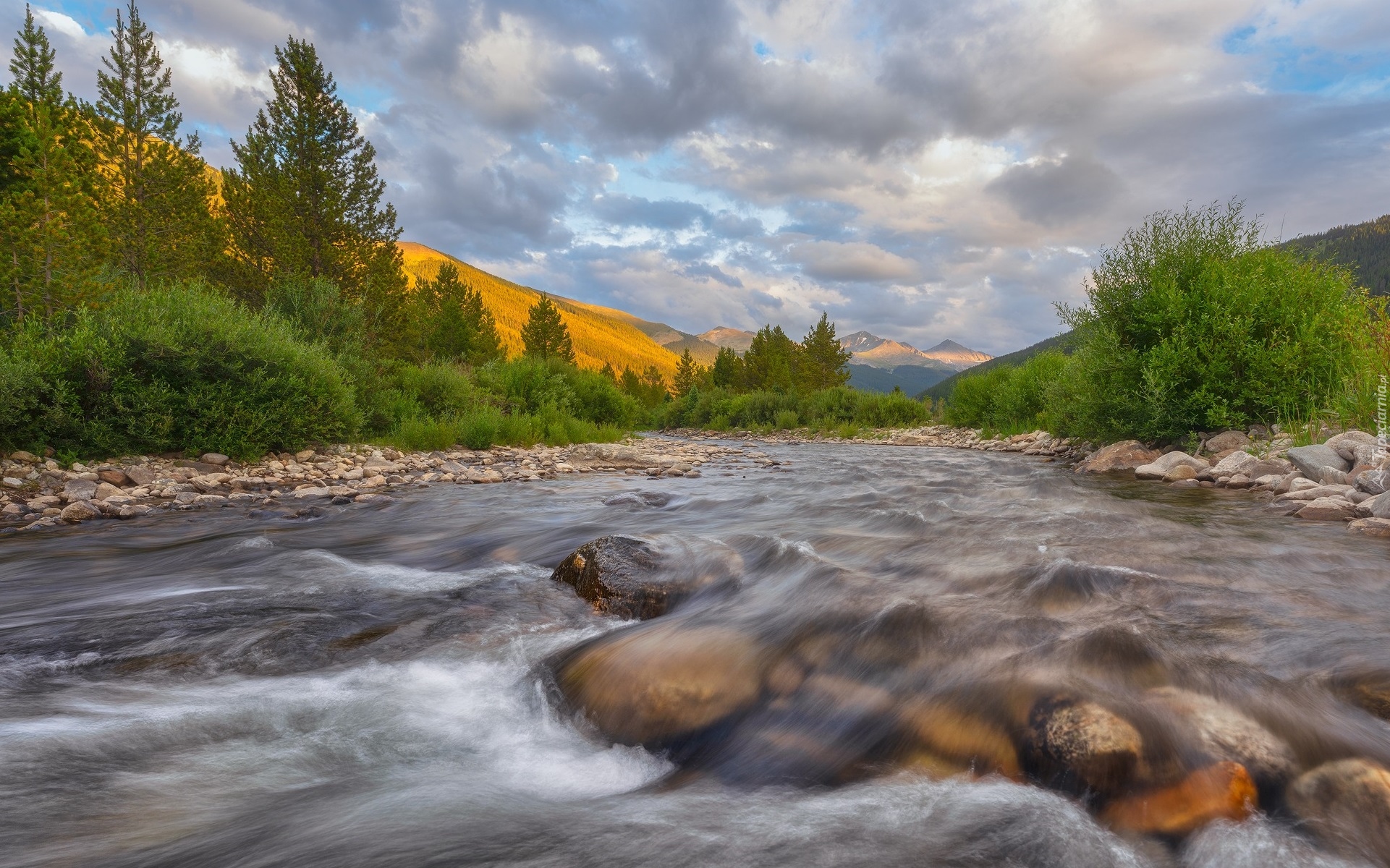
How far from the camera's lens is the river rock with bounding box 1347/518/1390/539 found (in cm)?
487

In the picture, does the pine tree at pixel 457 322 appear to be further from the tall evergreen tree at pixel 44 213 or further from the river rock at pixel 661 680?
the river rock at pixel 661 680

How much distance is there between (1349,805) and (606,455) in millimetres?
14153

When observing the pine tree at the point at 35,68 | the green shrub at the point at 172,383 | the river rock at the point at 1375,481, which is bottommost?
the river rock at the point at 1375,481

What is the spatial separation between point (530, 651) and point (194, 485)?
7.40 metres

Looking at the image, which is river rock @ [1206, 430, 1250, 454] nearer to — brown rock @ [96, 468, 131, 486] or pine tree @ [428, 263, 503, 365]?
brown rock @ [96, 468, 131, 486]

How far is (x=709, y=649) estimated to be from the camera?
10.5ft

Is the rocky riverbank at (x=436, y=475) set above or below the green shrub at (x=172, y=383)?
below

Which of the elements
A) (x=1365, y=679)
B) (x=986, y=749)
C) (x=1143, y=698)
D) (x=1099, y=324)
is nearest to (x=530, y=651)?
(x=986, y=749)

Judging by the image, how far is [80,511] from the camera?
684cm

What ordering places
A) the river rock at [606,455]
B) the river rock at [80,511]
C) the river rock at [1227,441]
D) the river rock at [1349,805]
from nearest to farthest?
the river rock at [1349,805], the river rock at [80,511], the river rock at [1227,441], the river rock at [606,455]

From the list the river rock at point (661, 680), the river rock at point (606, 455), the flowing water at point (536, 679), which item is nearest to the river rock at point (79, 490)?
the flowing water at point (536, 679)

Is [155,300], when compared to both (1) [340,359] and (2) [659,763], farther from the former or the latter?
(2) [659,763]

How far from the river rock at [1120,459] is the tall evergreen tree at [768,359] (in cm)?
4366

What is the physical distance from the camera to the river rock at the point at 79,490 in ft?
23.7
